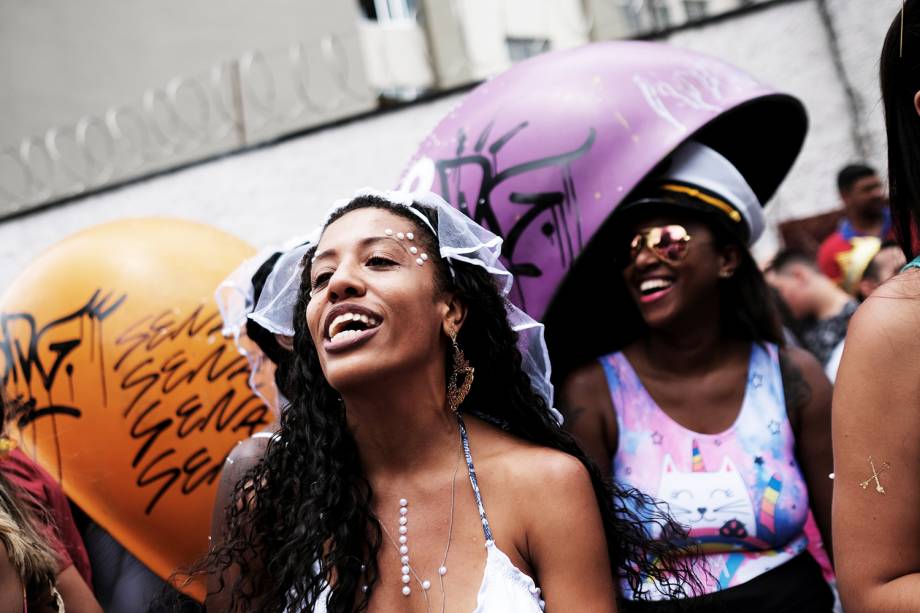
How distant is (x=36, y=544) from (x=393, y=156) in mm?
5621

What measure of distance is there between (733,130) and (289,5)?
346 inches

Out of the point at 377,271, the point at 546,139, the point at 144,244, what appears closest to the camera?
the point at 377,271

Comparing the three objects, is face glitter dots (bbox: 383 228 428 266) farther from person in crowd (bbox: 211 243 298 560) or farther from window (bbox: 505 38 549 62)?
window (bbox: 505 38 549 62)

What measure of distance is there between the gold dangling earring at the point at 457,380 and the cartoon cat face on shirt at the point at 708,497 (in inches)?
27.1

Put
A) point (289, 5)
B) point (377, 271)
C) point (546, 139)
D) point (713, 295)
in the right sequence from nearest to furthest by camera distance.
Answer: point (377, 271), point (546, 139), point (713, 295), point (289, 5)

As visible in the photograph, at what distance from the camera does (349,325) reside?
2.06m

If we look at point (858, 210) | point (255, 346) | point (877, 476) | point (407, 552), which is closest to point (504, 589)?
point (407, 552)


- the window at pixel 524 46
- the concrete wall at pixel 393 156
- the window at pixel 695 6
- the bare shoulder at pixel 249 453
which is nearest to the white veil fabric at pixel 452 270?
the bare shoulder at pixel 249 453

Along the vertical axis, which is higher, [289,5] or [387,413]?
[289,5]

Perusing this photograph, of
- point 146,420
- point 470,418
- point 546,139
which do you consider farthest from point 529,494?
point 146,420

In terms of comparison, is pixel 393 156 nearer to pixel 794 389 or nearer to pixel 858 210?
pixel 858 210

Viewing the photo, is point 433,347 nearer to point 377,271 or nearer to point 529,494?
point 377,271

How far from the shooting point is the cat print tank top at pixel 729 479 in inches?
98.0

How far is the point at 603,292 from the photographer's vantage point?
9.68 feet
